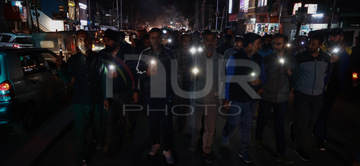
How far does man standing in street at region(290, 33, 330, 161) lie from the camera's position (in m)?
3.82

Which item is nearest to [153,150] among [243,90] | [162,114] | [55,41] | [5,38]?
[162,114]

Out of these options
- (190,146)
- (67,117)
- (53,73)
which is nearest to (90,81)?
(190,146)

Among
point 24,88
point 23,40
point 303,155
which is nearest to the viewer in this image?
point 303,155

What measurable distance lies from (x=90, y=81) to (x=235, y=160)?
8.27 ft

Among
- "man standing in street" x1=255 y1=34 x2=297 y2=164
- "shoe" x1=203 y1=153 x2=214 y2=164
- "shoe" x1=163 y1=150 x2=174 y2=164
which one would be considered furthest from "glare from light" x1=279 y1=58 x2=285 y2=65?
"shoe" x1=163 y1=150 x2=174 y2=164

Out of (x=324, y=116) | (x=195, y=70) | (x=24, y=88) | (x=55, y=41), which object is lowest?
(x=324, y=116)

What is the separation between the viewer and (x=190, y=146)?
4.24 m

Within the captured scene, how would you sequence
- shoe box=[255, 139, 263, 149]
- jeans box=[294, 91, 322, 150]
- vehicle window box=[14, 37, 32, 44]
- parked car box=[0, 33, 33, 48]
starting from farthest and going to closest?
vehicle window box=[14, 37, 32, 44] → parked car box=[0, 33, 33, 48] → shoe box=[255, 139, 263, 149] → jeans box=[294, 91, 322, 150]

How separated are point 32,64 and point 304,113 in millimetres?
5319

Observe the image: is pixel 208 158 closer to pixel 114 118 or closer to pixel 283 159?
pixel 283 159

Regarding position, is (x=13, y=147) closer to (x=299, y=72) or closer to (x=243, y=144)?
(x=243, y=144)

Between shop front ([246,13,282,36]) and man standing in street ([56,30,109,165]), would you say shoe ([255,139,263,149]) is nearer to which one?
man standing in street ([56,30,109,165])

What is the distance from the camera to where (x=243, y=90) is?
3.62m

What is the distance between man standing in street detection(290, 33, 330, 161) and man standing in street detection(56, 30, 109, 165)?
9.94 ft
